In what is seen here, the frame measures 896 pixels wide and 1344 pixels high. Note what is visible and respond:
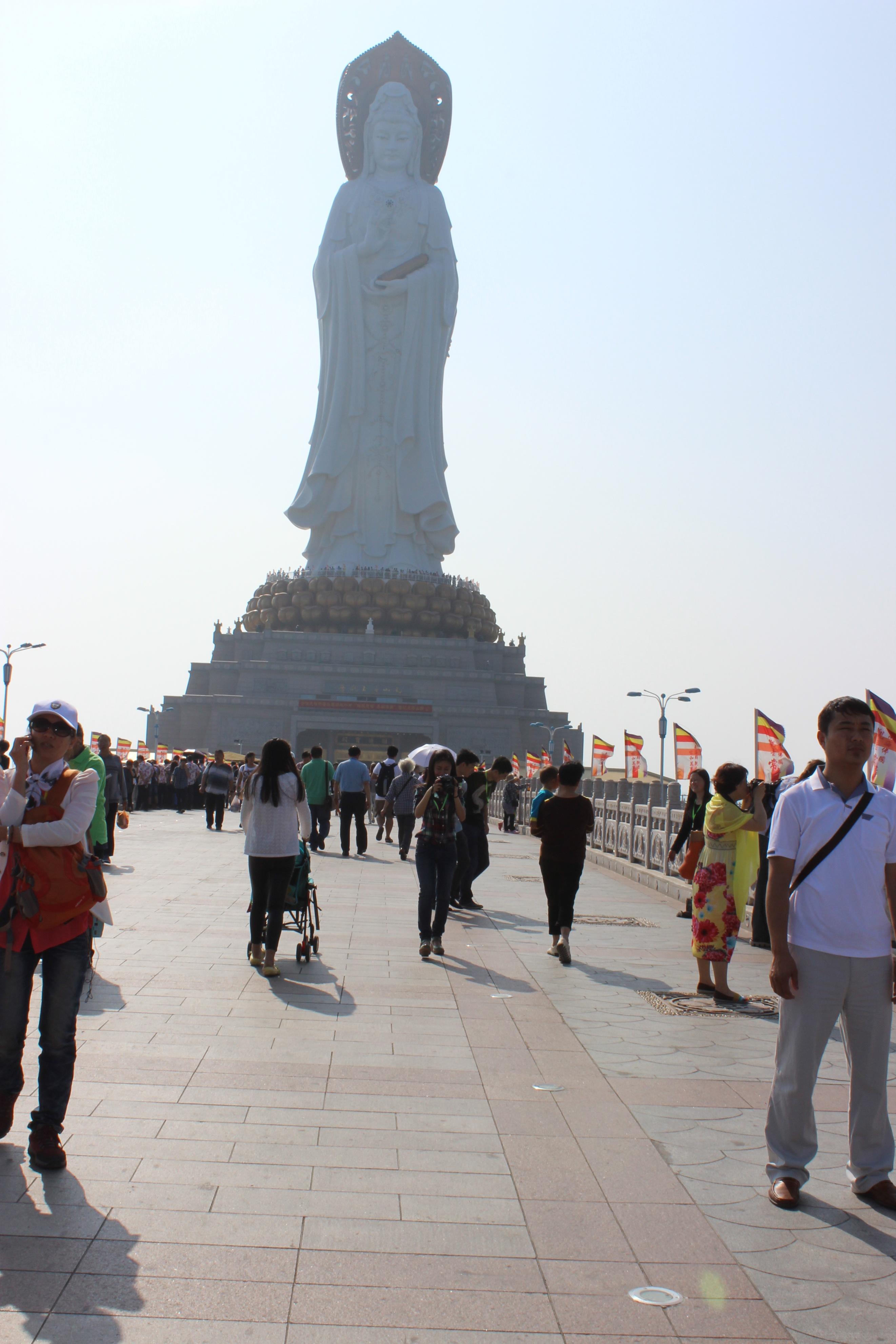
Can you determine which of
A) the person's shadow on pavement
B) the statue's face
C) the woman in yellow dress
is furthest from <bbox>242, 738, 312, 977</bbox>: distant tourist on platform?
the statue's face

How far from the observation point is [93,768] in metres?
5.88

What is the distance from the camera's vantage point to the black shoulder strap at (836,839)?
3619 millimetres

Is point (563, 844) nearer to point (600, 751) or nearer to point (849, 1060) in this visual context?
point (849, 1060)

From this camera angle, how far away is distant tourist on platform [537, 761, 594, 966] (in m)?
7.58

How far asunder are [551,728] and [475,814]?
28984 mm

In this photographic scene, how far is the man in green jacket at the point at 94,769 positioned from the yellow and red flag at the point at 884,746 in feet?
17.6

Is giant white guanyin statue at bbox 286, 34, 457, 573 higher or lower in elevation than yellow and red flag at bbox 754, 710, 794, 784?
higher

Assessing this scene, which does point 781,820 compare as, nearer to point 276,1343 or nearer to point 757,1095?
point 757,1095

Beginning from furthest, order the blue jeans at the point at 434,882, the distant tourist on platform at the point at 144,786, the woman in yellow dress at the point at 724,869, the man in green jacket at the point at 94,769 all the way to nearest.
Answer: the distant tourist on platform at the point at 144,786
the blue jeans at the point at 434,882
the woman in yellow dress at the point at 724,869
the man in green jacket at the point at 94,769

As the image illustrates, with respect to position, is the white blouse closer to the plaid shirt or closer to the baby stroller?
the baby stroller

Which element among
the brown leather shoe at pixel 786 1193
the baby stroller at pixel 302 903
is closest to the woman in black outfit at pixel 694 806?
the baby stroller at pixel 302 903

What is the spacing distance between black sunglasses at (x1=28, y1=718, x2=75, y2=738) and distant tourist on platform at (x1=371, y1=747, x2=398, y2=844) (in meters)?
11.5

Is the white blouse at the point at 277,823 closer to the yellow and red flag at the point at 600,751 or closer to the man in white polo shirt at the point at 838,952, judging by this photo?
the man in white polo shirt at the point at 838,952

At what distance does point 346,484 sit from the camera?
40.6 meters
